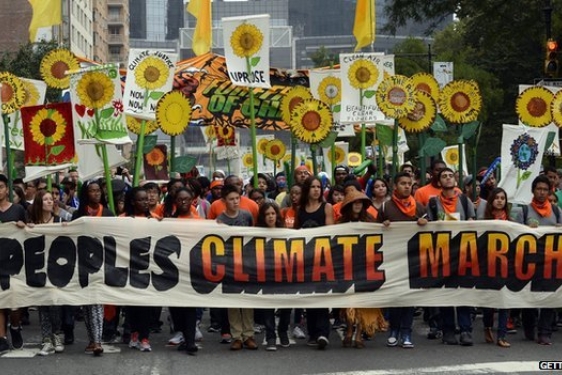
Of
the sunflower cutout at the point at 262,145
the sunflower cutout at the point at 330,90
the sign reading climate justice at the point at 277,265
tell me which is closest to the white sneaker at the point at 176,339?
the sign reading climate justice at the point at 277,265

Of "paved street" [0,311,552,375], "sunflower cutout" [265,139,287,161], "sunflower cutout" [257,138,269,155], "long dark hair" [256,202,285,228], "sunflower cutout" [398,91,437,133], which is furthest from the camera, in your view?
"sunflower cutout" [257,138,269,155]

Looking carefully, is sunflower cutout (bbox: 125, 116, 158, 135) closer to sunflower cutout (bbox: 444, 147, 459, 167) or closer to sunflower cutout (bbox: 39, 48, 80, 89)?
sunflower cutout (bbox: 39, 48, 80, 89)

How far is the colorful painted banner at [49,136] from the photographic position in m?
13.4

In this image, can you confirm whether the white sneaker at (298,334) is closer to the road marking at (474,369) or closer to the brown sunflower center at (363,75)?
the road marking at (474,369)

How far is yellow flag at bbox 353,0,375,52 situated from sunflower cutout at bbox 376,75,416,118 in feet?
11.3

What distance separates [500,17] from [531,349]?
15.6 meters

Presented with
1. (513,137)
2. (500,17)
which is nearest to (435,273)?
(513,137)

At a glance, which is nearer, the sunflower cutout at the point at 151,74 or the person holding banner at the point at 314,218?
the person holding banner at the point at 314,218

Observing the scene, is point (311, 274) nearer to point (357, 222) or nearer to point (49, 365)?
point (357, 222)

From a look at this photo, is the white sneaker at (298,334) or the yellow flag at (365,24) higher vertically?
the yellow flag at (365,24)

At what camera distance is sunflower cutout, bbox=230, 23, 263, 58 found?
15023 mm

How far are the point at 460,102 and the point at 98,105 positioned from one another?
4.63 metres

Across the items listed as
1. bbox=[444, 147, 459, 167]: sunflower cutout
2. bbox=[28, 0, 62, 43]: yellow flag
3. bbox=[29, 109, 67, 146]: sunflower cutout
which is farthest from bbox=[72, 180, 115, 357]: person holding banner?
bbox=[444, 147, 459, 167]: sunflower cutout

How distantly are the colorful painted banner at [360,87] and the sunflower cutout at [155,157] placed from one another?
2.55 metres
